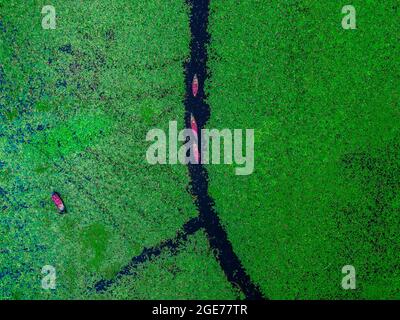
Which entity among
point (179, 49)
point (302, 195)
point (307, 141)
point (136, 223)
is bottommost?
point (136, 223)

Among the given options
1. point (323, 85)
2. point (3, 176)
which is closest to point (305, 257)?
point (323, 85)

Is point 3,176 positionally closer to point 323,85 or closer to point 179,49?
point 179,49

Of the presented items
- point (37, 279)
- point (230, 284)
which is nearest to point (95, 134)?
point (37, 279)

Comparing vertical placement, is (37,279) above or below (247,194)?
below

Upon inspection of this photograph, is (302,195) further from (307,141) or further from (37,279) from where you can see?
(37,279)

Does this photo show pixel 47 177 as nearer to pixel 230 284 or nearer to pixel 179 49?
pixel 179 49

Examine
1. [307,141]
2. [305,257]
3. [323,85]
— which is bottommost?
[305,257]

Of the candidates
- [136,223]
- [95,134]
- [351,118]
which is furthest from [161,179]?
[351,118]
